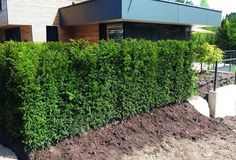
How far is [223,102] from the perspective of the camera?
8633 mm

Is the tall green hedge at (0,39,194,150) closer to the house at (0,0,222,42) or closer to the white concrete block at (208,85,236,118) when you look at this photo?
the white concrete block at (208,85,236,118)

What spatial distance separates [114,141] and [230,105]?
4.92 m

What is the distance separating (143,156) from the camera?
17.4 feet

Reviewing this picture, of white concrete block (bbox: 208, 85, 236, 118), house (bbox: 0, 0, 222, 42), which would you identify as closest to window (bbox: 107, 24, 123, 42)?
house (bbox: 0, 0, 222, 42)

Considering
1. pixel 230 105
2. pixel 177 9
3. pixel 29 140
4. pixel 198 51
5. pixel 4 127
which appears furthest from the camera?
pixel 177 9

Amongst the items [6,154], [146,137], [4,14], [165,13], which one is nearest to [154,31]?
[165,13]

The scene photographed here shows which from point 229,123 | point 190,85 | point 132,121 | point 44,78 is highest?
point 44,78

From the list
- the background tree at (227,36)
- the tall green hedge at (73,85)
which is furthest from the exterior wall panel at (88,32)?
the background tree at (227,36)

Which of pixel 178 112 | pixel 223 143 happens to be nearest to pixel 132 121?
pixel 178 112

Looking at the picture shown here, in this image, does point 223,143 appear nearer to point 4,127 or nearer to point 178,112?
point 178,112

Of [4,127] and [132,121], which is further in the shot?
[132,121]

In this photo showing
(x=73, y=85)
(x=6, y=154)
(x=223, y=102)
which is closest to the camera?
(x=6, y=154)

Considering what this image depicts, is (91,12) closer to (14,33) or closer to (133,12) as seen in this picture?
(133,12)

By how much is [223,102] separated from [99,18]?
6.77 metres
